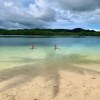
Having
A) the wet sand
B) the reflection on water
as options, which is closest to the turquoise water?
the reflection on water

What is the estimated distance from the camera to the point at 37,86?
9172mm

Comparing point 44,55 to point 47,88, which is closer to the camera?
point 47,88

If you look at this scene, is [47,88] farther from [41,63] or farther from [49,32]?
[49,32]

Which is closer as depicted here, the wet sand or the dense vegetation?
the wet sand

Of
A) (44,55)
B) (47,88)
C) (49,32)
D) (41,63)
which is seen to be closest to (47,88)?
(47,88)

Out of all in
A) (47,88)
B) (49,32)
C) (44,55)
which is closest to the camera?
(47,88)

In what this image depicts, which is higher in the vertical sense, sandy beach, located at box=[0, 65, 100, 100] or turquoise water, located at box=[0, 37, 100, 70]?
sandy beach, located at box=[0, 65, 100, 100]

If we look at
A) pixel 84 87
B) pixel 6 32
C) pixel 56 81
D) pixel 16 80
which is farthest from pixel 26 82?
pixel 6 32

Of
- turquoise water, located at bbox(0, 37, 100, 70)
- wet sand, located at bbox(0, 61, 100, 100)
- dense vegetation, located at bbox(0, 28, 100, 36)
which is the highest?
wet sand, located at bbox(0, 61, 100, 100)

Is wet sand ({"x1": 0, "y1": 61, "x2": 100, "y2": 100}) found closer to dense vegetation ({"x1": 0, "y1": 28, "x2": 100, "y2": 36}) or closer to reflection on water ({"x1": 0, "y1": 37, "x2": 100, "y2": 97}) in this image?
reflection on water ({"x1": 0, "y1": 37, "x2": 100, "y2": 97})

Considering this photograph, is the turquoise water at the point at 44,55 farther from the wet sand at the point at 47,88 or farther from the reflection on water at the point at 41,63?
the wet sand at the point at 47,88

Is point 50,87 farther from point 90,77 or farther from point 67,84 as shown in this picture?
point 90,77

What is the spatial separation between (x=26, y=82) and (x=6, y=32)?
14232 centimetres

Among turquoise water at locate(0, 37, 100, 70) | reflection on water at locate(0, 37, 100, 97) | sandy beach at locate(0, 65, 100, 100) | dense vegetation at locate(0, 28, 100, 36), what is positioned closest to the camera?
sandy beach at locate(0, 65, 100, 100)
